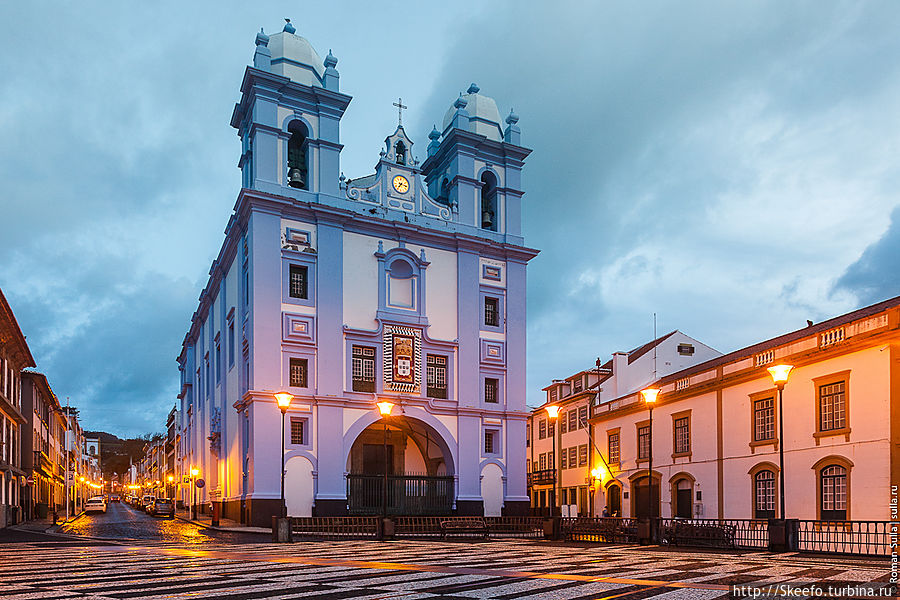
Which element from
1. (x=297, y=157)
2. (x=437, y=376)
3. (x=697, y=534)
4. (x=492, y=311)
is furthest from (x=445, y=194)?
(x=697, y=534)

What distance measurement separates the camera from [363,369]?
39094 millimetres

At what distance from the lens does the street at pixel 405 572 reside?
1108 centimetres

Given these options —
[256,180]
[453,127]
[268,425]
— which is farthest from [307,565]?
[453,127]

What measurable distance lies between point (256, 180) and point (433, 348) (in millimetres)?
11996

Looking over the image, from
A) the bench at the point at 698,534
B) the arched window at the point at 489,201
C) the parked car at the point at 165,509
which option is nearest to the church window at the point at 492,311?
the arched window at the point at 489,201

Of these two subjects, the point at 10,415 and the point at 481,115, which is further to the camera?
the point at 481,115

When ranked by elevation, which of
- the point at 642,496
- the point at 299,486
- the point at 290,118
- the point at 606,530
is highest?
the point at 290,118

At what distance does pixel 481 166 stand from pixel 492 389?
481 inches

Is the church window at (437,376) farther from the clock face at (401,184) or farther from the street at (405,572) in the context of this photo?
the street at (405,572)

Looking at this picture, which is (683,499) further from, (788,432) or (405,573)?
(405,573)

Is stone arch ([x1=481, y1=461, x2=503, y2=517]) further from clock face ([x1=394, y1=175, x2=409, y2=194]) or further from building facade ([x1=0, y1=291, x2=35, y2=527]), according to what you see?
building facade ([x1=0, y1=291, x2=35, y2=527])

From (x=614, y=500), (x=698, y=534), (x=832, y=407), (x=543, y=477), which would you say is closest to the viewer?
(x=698, y=534)

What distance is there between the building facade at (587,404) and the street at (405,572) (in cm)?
2964

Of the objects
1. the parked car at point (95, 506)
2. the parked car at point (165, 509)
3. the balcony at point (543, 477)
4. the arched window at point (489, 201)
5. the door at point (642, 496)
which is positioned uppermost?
the arched window at point (489, 201)
